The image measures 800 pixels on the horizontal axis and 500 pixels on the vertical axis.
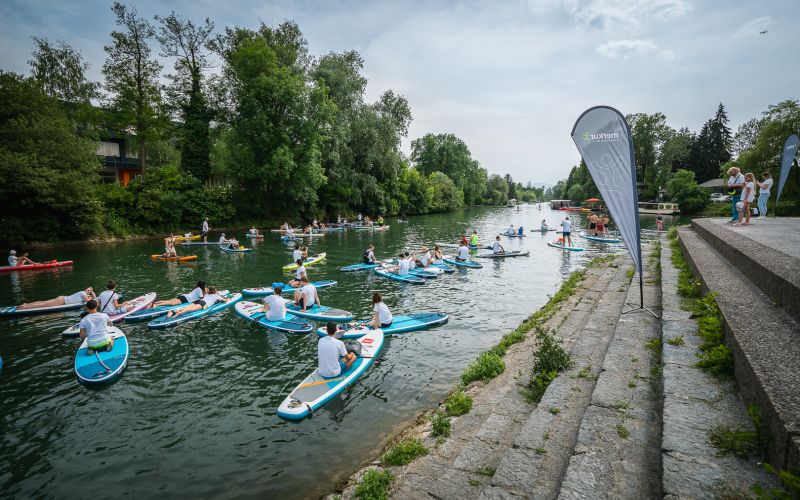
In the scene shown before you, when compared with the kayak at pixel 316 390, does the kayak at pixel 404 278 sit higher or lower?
higher

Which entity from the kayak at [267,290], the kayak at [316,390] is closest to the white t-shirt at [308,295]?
the kayak at [267,290]

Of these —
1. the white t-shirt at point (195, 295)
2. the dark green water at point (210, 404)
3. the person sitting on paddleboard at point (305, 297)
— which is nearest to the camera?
the dark green water at point (210, 404)

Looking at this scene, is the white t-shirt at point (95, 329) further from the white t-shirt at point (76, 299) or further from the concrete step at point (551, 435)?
the concrete step at point (551, 435)

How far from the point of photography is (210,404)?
29.3ft

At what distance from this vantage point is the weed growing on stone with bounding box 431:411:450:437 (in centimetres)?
712

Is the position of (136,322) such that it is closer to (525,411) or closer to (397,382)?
(397,382)

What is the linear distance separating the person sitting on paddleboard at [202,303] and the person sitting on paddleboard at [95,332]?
281 centimetres

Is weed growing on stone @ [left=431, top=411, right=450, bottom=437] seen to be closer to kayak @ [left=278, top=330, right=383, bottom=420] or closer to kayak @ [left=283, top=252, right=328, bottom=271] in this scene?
kayak @ [left=278, top=330, right=383, bottom=420]

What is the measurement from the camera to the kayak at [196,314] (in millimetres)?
13477

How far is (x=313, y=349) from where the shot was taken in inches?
465

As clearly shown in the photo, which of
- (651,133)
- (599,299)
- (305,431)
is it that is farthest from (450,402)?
(651,133)

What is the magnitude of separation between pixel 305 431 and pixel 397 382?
275cm

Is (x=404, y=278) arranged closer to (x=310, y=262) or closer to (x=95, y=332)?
(x=310, y=262)

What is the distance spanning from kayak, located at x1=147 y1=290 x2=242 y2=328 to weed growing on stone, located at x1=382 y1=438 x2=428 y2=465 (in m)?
10.6
